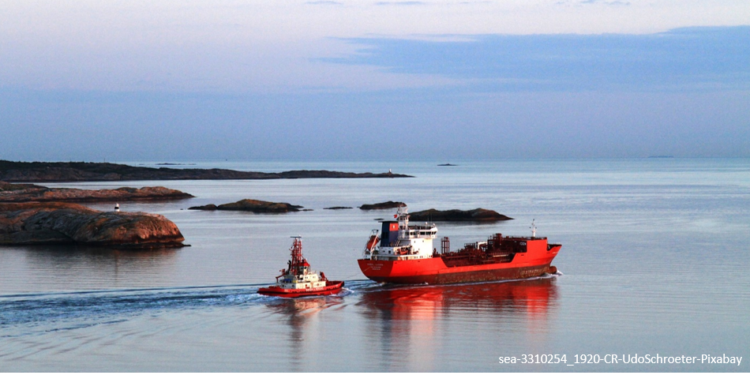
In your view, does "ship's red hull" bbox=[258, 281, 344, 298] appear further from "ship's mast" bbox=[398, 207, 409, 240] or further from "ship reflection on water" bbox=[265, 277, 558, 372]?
"ship's mast" bbox=[398, 207, 409, 240]

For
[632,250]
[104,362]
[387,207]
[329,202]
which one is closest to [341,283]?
[104,362]

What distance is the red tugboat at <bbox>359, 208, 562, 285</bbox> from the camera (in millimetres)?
43156

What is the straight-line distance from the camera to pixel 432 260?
43.9 metres

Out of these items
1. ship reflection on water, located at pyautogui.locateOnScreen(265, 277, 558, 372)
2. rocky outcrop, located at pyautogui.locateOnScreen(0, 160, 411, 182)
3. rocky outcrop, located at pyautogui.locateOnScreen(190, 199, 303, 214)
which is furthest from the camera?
rocky outcrop, located at pyautogui.locateOnScreen(0, 160, 411, 182)

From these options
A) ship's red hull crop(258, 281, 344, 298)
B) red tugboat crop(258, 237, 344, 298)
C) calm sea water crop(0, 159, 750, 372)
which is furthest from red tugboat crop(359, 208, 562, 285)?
ship's red hull crop(258, 281, 344, 298)

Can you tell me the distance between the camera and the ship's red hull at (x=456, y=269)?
1687 inches

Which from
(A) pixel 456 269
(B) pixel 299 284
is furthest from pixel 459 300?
(B) pixel 299 284

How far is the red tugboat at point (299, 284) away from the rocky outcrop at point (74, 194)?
6566 centimetres

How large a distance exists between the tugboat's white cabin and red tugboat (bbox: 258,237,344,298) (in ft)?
14.7

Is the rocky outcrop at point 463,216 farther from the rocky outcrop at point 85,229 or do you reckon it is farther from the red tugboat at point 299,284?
the red tugboat at point 299,284

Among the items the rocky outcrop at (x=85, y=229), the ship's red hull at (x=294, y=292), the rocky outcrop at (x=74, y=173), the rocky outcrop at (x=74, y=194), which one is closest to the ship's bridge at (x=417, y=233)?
the ship's red hull at (x=294, y=292)

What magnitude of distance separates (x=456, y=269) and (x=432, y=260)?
1.79 metres

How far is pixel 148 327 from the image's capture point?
31.4 metres

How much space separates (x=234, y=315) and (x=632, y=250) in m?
34.0
